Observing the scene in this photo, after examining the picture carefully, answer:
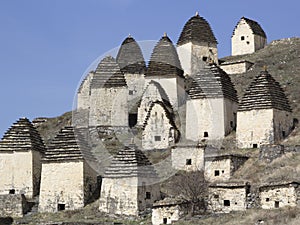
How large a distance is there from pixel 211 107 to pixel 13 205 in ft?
43.0

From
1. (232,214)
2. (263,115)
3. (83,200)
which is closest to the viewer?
(232,214)

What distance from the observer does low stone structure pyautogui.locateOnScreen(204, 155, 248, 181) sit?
47312 mm

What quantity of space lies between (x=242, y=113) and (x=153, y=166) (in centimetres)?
719

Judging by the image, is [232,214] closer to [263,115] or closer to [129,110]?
[263,115]

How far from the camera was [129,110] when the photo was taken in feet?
204

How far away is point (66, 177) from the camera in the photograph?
1935 inches

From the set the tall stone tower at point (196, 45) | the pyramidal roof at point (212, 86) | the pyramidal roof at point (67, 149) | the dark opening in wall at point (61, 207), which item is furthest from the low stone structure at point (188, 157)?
the tall stone tower at point (196, 45)

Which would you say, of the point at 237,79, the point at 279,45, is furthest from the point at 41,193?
the point at 279,45

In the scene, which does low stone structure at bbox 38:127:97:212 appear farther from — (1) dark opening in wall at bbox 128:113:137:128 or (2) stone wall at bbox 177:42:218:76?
(2) stone wall at bbox 177:42:218:76

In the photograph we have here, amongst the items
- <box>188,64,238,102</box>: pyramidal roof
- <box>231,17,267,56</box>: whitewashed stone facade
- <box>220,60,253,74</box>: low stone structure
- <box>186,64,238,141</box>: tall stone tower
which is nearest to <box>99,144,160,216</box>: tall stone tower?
<box>186,64,238,141</box>: tall stone tower

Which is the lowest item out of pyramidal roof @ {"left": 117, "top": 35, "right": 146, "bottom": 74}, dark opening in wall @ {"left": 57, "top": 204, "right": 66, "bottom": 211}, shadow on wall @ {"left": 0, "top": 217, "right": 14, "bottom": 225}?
shadow on wall @ {"left": 0, "top": 217, "right": 14, "bottom": 225}

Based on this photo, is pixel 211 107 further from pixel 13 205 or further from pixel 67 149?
pixel 13 205

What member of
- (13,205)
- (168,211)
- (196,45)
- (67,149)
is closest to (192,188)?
(168,211)

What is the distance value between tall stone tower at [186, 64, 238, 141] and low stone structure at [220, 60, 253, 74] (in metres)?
15.6
